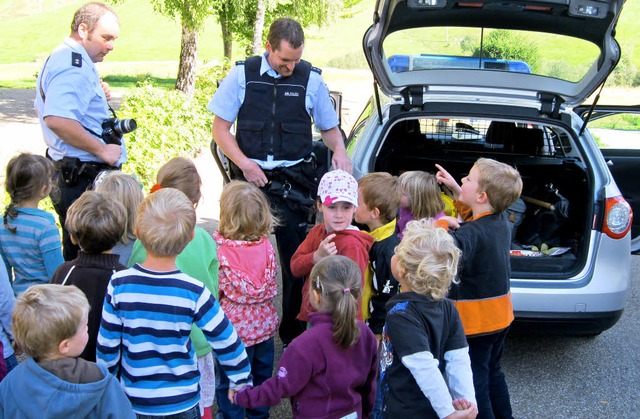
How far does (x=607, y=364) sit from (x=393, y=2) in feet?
9.01

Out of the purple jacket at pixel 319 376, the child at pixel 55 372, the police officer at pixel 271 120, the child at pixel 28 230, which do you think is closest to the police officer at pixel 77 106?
the child at pixel 28 230

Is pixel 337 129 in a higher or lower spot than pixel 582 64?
lower

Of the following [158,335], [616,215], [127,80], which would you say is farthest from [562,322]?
[127,80]

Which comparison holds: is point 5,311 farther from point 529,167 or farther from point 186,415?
point 529,167

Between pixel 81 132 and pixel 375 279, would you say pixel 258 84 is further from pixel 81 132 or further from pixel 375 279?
pixel 375 279

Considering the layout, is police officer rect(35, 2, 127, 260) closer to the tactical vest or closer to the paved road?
the tactical vest

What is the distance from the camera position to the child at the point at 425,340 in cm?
245

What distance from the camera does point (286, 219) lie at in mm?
4141

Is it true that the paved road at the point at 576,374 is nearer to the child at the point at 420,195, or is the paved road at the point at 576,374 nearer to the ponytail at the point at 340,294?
the child at the point at 420,195

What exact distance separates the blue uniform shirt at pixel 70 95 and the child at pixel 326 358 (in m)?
1.99

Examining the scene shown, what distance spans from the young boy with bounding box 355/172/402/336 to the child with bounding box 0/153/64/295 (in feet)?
4.84

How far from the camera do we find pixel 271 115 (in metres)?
4.08

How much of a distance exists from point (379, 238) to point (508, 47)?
95.3 inches

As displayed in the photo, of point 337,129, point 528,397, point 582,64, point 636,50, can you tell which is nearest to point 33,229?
point 337,129
